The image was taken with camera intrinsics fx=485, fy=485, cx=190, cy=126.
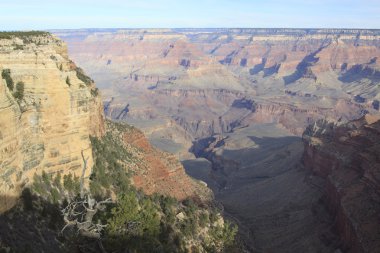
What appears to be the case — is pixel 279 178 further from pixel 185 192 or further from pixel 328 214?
pixel 185 192

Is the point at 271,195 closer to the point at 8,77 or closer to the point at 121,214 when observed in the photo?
the point at 121,214

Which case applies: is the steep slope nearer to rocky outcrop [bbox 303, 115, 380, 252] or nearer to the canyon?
the canyon

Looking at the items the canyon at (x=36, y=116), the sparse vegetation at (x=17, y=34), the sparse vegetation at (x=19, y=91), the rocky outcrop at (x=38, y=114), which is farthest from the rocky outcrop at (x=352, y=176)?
the sparse vegetation at (x=17, y=34)

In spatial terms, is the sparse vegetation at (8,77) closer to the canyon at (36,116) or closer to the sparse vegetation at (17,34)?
the canyon at (36,116)

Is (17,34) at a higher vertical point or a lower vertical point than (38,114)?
higher

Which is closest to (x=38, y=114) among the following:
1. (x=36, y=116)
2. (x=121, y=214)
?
(x=36, y=116)

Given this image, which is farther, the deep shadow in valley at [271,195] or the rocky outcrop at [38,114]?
the deep shadow in valley at [271,195]
